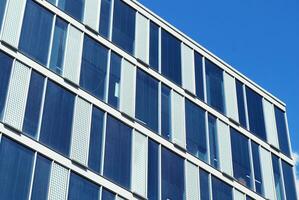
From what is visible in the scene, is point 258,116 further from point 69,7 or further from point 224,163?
point 69,7

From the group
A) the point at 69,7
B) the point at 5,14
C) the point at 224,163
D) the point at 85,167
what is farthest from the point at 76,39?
the point at 224,163

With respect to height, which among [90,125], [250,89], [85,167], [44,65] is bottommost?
[85,167]

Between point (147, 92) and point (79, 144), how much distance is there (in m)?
6.42

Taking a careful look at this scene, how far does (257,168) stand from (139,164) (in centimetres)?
926

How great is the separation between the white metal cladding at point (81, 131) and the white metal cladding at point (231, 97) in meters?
10.8

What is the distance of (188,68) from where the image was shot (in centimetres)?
4078

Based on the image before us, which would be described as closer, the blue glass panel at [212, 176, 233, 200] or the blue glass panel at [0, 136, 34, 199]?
the blue glass panel at [0, 136, 34, 199]

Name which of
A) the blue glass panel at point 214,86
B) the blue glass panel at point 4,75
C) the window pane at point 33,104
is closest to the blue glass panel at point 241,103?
the blue glass panel at point 214,86

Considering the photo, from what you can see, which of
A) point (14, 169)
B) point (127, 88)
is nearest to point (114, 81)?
point (127, 88)

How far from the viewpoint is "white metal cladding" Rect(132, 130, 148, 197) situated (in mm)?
33125

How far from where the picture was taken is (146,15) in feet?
132

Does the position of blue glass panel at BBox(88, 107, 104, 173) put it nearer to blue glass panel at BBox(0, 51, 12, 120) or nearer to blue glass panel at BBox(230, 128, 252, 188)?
blue glass panel at BBox(0, 51, 12, 120)

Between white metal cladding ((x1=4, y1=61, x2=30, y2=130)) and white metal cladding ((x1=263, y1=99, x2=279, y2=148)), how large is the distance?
56.5ft

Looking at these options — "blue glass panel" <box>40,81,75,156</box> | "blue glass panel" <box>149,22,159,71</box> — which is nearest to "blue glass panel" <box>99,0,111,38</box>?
"blue glass panel" <box>149,22,159,71</box>
